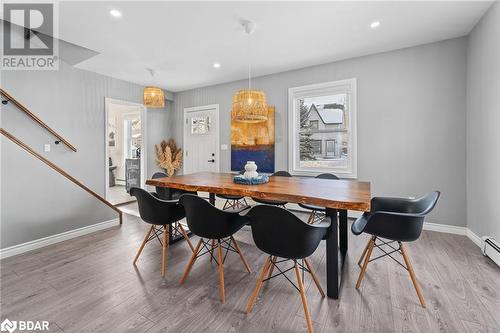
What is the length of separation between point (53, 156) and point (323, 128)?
4.32 meters

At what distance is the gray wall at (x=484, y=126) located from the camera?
2.43 metres

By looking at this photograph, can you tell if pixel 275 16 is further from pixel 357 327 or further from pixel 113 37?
pixel 357 327

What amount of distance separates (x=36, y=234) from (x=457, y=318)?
4390 millimetres

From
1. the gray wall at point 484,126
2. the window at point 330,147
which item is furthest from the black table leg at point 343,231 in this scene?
the window at point 330,147

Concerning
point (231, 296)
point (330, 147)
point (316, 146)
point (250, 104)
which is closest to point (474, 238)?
point (330, 147)

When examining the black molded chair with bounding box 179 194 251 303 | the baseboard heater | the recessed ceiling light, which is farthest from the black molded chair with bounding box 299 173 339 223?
the recessed ceiling light

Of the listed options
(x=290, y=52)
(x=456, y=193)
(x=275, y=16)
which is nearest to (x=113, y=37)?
(x=275, y=16)

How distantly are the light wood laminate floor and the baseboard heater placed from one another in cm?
8

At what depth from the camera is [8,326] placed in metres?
1.60

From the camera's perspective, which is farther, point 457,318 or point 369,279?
point 369,279

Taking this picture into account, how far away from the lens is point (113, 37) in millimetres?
3033

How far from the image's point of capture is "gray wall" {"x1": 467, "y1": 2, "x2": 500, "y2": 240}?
7.97ft

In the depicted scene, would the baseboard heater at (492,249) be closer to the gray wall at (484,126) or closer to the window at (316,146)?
the gray wall at (484,126)

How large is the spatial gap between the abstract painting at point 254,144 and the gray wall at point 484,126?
286 centimetres
